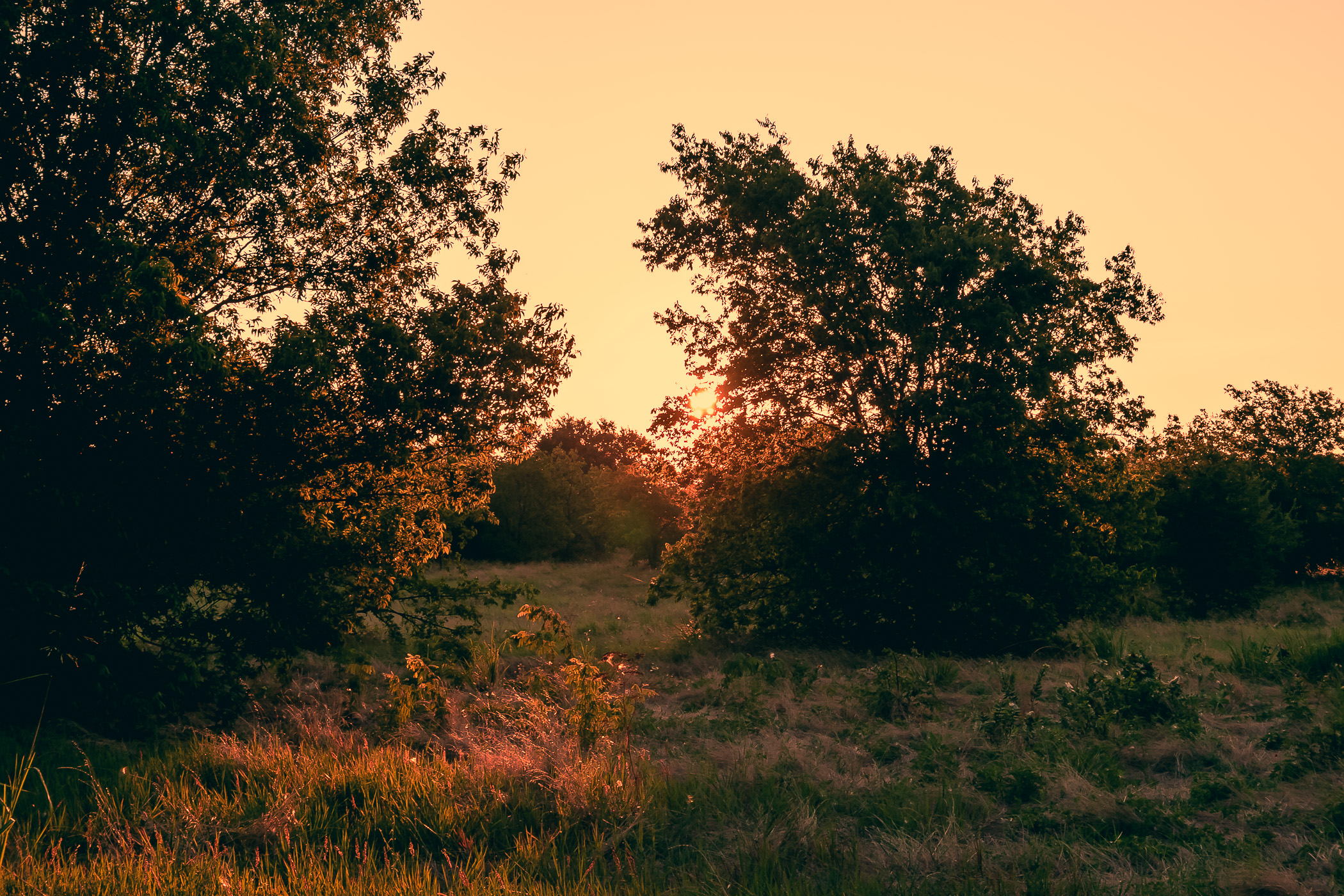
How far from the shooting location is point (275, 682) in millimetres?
10953

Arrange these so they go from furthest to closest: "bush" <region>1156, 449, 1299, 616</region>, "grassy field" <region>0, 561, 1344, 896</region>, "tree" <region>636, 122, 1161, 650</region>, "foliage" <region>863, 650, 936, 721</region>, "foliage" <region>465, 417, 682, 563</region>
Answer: "foliage" <region>465, 417, 682, 563</region> < "bush" <region>1156, 449, 1299, 616</region> < "tree" <region>636, 122, 1161, 650</region> < "foliage" <region>863, 650, 936, 721</region> < "grassy field" <region>0, 561, 1344, 896</region>

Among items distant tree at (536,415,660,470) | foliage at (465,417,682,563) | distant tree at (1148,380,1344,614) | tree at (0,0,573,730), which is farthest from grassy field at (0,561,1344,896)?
distant tree at (536,415,660,470)

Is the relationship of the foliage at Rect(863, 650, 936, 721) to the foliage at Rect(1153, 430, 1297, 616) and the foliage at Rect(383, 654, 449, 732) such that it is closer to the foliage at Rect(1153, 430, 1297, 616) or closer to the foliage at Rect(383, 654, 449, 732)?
the foliage at Rect(383, 654, 449, 732)

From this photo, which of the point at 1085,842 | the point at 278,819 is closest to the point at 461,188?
the point at 278,819

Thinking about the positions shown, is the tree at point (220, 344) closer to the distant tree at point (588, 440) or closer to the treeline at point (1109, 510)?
the treeline at point (1109, 510)

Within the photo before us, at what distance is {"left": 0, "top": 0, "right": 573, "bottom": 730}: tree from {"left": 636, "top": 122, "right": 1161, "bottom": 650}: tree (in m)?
6.52

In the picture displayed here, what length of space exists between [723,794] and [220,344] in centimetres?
689

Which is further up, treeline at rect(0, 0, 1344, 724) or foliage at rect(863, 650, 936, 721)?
treeline at rect(0, 0, 1344, 724)

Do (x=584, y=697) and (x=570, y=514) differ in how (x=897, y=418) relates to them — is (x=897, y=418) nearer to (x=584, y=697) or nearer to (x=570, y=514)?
(x=584, y=697)

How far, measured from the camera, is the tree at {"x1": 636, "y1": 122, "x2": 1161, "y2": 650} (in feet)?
46.5

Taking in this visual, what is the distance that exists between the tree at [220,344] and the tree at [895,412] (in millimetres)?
6525

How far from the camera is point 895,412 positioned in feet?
50.5

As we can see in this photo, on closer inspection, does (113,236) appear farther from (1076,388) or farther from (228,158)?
(1076,388)

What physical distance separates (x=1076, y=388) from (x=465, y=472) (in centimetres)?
1119
